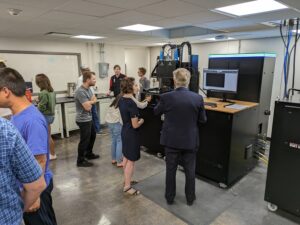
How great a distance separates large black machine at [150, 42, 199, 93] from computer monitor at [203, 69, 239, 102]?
0.31m

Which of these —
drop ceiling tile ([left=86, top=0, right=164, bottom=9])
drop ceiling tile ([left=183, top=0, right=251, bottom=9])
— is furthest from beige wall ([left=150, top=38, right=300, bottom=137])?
drop ceiling tile ([left=86, top=0, right=164, bottom=9])

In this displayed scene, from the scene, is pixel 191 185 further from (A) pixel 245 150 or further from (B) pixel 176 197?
(A) pixel 245 150

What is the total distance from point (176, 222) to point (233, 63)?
252cm

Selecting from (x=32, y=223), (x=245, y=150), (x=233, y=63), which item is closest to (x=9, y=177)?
(x=32, y=223)

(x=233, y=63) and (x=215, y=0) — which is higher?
(x=215, y=0)

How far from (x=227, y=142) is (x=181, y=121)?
2.73ft

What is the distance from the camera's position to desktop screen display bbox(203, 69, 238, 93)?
3075 mm

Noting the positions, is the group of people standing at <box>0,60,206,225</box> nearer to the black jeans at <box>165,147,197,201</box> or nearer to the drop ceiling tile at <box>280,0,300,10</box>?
the black jeans at <box>165,147,197,201</box>

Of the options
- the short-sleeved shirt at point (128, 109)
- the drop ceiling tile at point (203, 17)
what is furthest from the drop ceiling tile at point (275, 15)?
the short-sleeved shirt at point (128, 109)

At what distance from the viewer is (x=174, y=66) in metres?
3.16

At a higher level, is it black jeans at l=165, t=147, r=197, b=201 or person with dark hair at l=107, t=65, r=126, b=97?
person with dark hair at l=107, t=65, r=126, b=97

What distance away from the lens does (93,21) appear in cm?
298

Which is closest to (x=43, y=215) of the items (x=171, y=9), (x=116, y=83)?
(x=171, y=9)

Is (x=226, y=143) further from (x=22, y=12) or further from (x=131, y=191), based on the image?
(x=22, y=12)
